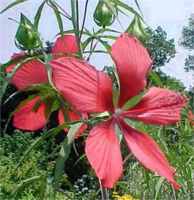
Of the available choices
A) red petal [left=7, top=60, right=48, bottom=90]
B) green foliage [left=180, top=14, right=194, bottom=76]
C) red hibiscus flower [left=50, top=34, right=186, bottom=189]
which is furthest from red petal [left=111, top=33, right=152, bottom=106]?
green foliage [left=180, top=14, right=194, bottom=76]

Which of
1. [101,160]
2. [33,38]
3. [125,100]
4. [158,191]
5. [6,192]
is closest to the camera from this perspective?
[101,160]

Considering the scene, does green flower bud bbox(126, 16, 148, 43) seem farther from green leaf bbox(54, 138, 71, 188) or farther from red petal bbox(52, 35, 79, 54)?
green leaf bbox(54, 138, 71, 188)

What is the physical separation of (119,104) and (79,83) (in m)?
0.10

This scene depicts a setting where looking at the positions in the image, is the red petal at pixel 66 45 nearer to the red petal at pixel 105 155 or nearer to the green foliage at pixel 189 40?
the red petal at pixel 105 155

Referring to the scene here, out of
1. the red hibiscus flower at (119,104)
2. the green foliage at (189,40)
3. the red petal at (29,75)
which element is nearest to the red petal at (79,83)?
the red hibiscus flower at (119,104)

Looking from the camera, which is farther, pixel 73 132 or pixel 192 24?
pixel 192 24

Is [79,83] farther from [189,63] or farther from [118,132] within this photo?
[189,63]

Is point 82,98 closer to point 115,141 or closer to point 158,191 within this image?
point 115,141

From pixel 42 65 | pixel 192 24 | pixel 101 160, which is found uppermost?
pixel 192 24

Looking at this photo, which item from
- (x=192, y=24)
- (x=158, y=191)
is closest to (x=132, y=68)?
(x=158, y=191)

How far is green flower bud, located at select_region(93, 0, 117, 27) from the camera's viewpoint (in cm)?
80

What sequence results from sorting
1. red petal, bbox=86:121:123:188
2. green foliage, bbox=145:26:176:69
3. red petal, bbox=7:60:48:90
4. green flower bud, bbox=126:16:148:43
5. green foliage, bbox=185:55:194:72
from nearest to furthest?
red petal, bbox=86:121:123:188 → red petal, bbox=7:60:48:90 → green flower bud, bbox=126:16:148:43 → green foliage, bbox=145:26:176:69 → green foliage, bbox=185:55:194:72

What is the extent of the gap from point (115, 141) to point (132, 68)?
9 centimetres

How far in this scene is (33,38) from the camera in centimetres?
79
